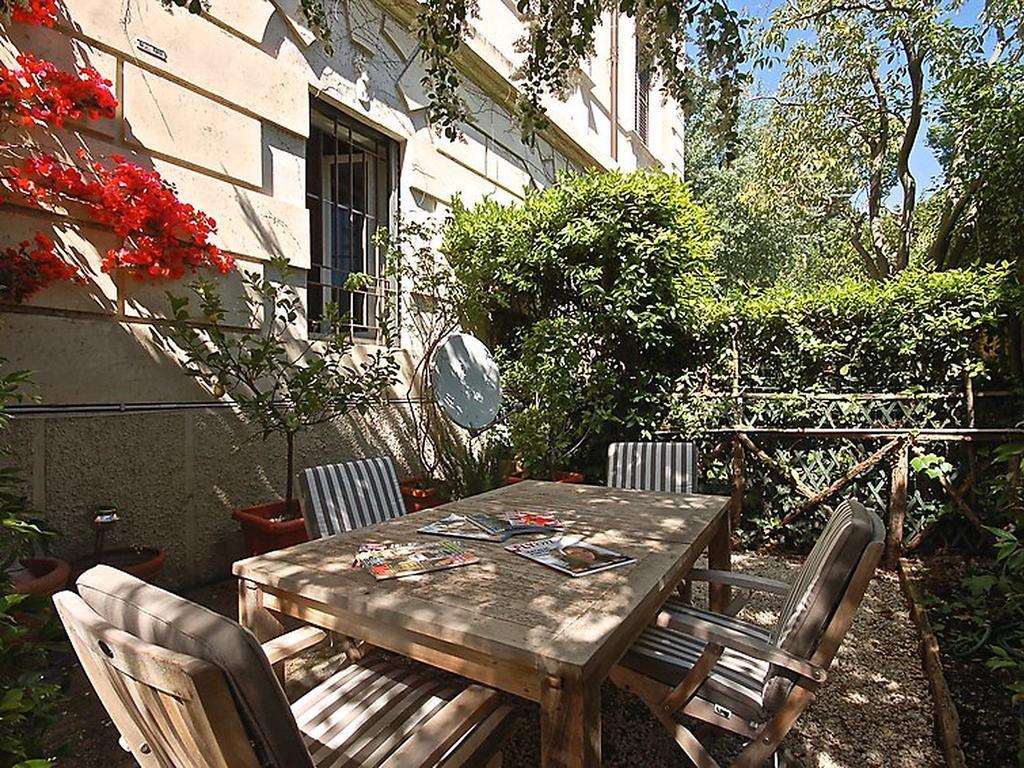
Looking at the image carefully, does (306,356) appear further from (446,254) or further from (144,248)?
(446,254)

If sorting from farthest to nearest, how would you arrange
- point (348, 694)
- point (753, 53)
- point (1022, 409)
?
point (753, 53)
point (1022, 409)
point (348, 694)

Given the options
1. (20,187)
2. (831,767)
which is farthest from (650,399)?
(20,187)

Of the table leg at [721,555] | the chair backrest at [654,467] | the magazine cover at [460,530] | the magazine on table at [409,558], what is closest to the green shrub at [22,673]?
the magazine on table at [409,558]

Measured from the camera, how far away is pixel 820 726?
8.75ft

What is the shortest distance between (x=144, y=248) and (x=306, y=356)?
146 cm

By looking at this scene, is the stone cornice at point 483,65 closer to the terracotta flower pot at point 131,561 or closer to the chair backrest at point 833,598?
the terracotta flower pot at point 131,561

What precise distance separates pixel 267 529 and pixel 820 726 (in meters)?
3.17

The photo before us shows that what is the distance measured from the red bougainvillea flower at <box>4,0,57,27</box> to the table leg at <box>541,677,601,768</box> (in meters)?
3.87

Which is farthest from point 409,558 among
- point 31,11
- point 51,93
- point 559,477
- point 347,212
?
point 347,212

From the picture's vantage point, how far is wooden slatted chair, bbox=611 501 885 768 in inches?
69.5

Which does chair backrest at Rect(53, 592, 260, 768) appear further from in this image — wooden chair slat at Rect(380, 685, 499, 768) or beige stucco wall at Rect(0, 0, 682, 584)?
beige stucco wall at Rect(0, 0, 682, 584)

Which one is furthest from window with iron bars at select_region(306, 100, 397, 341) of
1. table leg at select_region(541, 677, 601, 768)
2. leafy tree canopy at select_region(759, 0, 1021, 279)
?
leafy tree canopy at select_region(759, 0, 1021, 279)

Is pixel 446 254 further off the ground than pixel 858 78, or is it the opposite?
pixel 858 78

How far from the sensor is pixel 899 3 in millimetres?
8586
